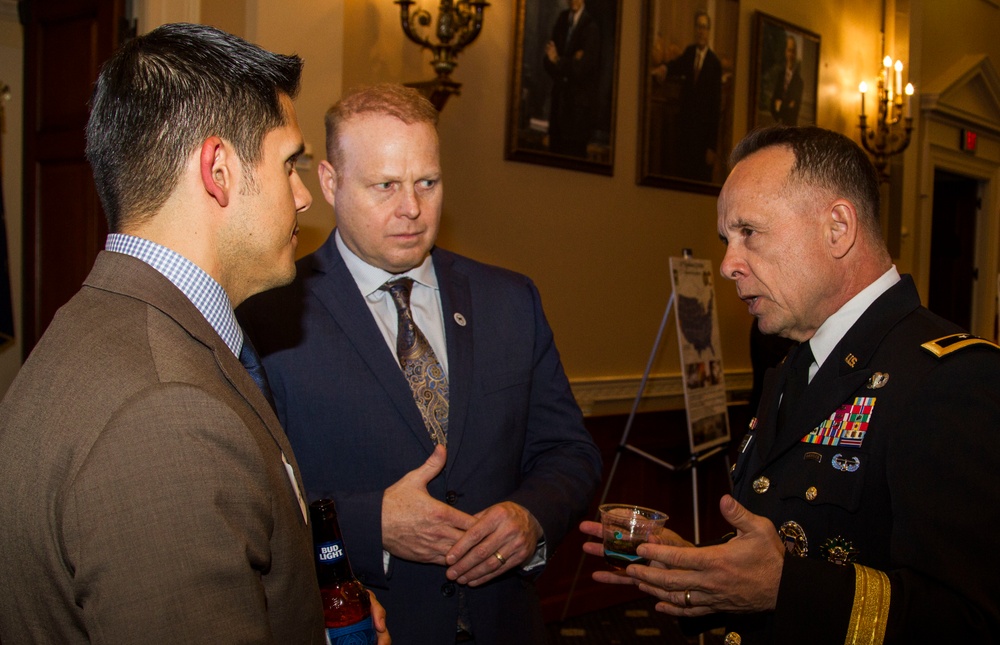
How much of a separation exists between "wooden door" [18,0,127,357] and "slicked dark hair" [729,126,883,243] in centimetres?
279

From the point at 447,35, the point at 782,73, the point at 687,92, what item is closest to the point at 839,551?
the point at 447,35

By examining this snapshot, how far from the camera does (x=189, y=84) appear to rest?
1037 mm

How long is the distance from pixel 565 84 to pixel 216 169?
3.41 metres

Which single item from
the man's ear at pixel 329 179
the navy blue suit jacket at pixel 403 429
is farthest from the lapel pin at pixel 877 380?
the man's ear at pixel 329 179

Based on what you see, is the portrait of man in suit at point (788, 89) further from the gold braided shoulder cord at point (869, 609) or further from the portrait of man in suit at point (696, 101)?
the gold braided shoulder cord at point (869, 609)

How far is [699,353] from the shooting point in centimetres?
441

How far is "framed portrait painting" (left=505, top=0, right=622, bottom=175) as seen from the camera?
4.00 metres

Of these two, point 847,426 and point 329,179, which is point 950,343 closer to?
point 847,426

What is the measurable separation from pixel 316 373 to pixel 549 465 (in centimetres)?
62

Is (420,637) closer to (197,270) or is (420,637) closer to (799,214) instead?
(197,270)

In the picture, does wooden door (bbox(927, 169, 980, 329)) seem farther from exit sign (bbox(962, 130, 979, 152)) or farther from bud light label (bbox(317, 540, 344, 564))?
bud light label (bbox(317, 540, 344, 564))

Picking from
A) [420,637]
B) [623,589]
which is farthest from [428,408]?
[623,589]

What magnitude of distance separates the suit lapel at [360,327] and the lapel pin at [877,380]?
911mm

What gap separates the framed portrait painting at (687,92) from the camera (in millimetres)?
4758
